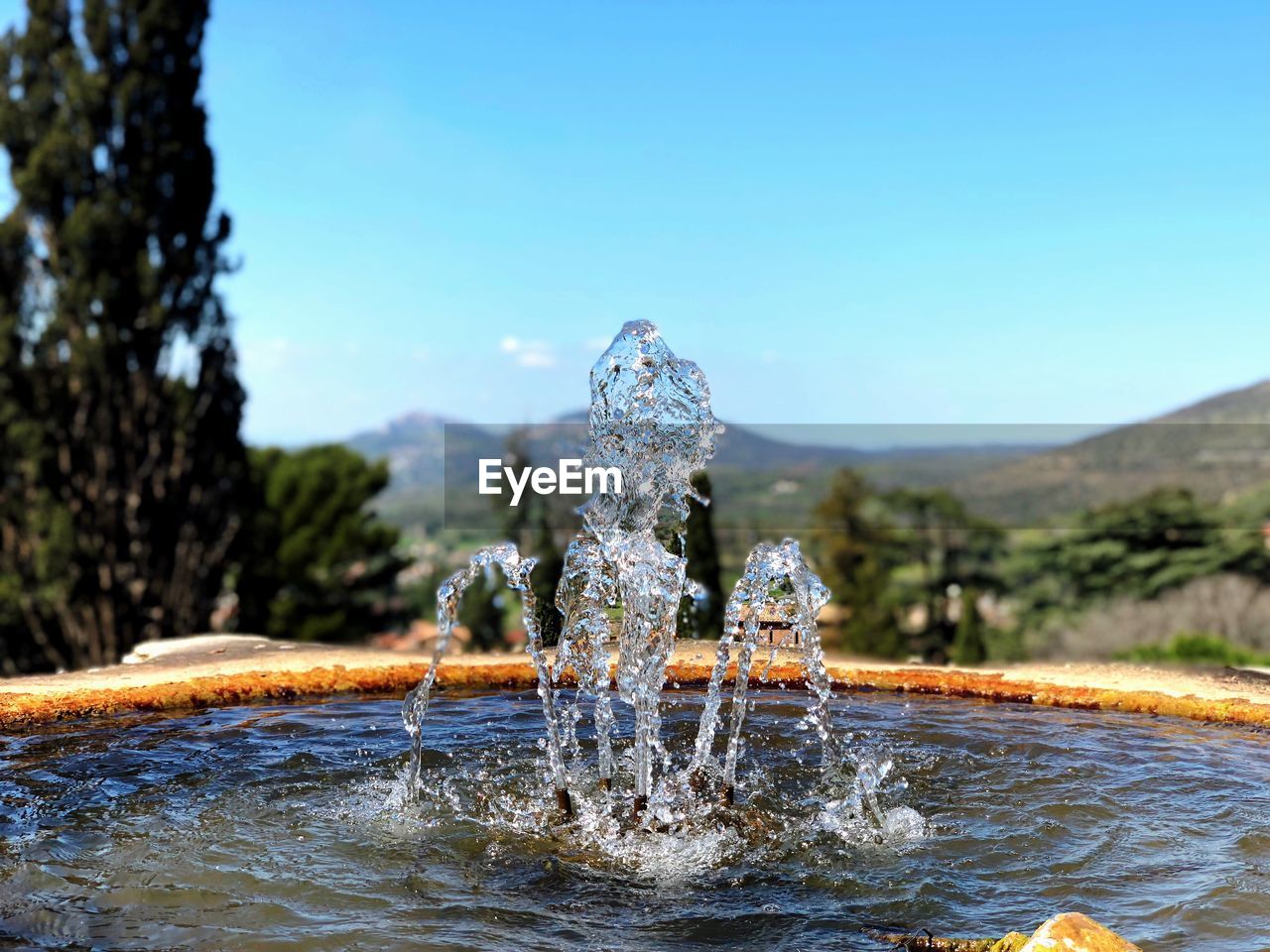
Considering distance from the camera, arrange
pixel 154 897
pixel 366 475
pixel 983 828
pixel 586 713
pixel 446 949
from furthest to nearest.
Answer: pixel 366 475, pixel 586 713, pixel 983 828, pixel 154 897, pixel 446 949

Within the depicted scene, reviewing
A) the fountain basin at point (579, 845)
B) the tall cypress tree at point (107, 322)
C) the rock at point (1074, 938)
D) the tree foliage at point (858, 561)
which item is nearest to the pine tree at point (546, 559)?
the tall cypress tree at point (107, 322)

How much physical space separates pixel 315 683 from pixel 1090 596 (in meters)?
26.1

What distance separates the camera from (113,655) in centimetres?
1494

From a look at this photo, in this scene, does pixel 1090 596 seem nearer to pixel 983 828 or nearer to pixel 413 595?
pixel 413 595

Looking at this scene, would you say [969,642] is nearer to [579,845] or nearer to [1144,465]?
[1144,465]

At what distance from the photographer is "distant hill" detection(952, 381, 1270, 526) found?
3016cm

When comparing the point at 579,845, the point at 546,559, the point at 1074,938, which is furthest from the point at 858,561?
the point at 1074,938

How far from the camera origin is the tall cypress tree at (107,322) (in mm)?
14359

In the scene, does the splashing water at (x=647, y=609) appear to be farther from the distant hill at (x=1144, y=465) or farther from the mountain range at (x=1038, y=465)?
the distant hill at (x=1144, y=465)

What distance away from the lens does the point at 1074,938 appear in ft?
9.11

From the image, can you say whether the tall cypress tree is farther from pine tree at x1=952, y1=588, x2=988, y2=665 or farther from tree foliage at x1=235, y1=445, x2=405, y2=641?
pine tree at x1=952, y1=588, x2=988, y2=665

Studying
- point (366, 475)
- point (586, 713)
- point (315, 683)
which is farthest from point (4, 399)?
point (586, 713)

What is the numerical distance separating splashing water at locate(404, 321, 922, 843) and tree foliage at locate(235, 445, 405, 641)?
51.5ft

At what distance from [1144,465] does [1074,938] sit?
3229 centimetres
